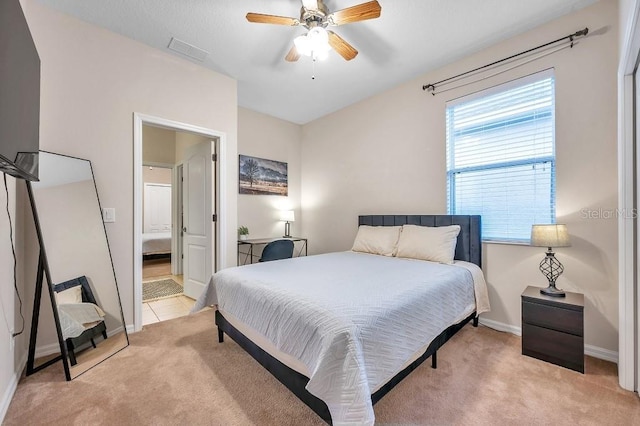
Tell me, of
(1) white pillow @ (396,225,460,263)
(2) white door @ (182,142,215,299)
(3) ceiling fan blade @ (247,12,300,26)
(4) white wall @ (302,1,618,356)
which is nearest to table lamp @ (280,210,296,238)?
(4) white wall @ (302,1,618,356)

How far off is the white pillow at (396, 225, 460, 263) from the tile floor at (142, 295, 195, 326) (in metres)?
2.65

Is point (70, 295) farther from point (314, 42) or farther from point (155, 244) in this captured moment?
point (155, 244)

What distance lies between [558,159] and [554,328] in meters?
1.40

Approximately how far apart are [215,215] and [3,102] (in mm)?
2500

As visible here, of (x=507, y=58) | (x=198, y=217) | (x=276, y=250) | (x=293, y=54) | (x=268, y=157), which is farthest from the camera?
(x=268, y=157)

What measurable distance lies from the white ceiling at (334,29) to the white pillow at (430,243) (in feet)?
6.05

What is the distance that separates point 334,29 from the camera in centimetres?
245

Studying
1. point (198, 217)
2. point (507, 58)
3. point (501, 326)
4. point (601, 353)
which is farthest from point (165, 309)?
point (507, 58)

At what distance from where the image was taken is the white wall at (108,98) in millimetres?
2215

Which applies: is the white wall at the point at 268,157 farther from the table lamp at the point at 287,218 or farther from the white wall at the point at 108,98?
the white wall at the point at 108,98

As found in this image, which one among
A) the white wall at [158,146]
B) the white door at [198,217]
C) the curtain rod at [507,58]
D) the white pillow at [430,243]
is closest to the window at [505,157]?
the curtain rod at [507,58]

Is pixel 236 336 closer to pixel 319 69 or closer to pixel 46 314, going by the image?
pixel 46 314

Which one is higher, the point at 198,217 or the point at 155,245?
the point at 198,217

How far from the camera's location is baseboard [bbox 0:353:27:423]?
1.50 meters
